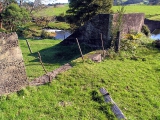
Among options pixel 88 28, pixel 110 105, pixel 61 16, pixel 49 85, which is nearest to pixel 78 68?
pixel 49 85

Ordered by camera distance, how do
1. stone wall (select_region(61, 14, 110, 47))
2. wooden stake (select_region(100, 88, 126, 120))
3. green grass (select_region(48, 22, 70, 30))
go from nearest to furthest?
wooden stake (select_region(100, 88, 126, 120)) < stone wall (select_region(61, 14, 110, 47)) < green grass (select_region(48, 22, 70, 30))

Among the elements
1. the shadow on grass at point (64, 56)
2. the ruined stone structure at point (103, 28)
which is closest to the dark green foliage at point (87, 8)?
the ruined stone structure at point (103, 28)

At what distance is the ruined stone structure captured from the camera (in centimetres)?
1309

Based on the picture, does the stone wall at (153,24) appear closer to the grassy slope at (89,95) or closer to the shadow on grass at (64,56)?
the shadow on grass at (64,56)

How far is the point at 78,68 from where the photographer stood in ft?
32.0

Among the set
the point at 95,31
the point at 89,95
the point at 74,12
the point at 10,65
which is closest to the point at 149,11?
the point at 74,12

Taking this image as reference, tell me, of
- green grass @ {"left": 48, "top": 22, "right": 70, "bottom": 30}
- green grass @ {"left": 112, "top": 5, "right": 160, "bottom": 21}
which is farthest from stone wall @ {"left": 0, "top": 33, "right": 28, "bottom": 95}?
green grass @ {"left": 112, "top": 5, "right": 160, "bottom": 21}

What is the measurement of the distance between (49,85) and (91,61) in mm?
3103

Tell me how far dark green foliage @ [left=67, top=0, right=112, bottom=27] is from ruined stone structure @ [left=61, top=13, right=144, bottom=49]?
275 inches

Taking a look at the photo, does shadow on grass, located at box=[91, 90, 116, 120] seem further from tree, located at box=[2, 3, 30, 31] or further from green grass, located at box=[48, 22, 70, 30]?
green grass, located at box=[48, 22, 70, 30]

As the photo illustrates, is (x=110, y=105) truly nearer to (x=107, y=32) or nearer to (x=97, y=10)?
(x=107, y=32)

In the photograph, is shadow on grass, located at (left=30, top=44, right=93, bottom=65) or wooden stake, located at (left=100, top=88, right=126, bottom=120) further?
shadow on grass, located at (left=30, top=44, right=93, bottom=65)

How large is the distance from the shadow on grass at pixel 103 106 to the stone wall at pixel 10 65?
293cm

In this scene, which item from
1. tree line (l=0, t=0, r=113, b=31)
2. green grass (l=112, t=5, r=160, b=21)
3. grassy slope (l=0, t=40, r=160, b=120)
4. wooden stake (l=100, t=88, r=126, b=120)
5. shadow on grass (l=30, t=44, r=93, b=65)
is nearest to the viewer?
grassy slope (l=0, t=40, r=160, b=120)
